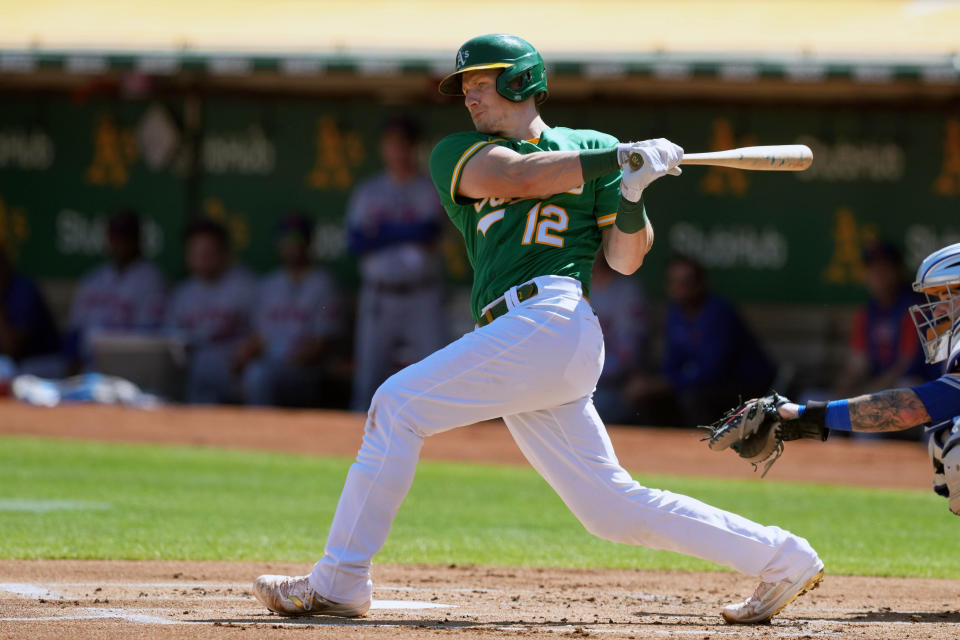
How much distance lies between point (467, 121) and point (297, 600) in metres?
8.57

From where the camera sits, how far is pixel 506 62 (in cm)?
427

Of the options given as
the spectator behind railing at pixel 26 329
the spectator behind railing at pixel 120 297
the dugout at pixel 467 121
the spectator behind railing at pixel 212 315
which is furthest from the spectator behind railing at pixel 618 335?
the spectator behind railing at pixel 26 329

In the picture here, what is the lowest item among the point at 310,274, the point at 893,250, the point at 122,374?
the point at 122,374

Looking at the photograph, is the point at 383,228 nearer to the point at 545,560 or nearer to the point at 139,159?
the point at 139,159

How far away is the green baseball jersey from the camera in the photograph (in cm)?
427

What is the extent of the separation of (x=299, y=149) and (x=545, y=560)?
790 cm

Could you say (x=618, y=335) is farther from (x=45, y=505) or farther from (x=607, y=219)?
(x=607, y=219)

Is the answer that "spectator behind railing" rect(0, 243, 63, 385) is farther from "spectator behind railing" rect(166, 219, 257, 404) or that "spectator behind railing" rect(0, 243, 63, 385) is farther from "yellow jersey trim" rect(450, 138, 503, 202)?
"yellow jersey trim" rect(450, 138, 503, 202)

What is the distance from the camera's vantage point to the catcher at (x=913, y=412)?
418 centimetres

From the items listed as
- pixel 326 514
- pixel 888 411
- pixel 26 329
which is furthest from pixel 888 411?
pixel 26 329

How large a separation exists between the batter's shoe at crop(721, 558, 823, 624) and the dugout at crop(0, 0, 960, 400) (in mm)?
6726

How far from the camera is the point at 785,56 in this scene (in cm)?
1059

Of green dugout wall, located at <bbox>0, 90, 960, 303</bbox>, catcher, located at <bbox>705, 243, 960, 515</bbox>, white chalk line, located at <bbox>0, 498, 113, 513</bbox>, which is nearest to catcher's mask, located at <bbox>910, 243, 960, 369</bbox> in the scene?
catcher, located at <bbox>705, 243, 960, 515</bbox>

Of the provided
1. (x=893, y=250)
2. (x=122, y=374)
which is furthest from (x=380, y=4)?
(x=893, y=250)
